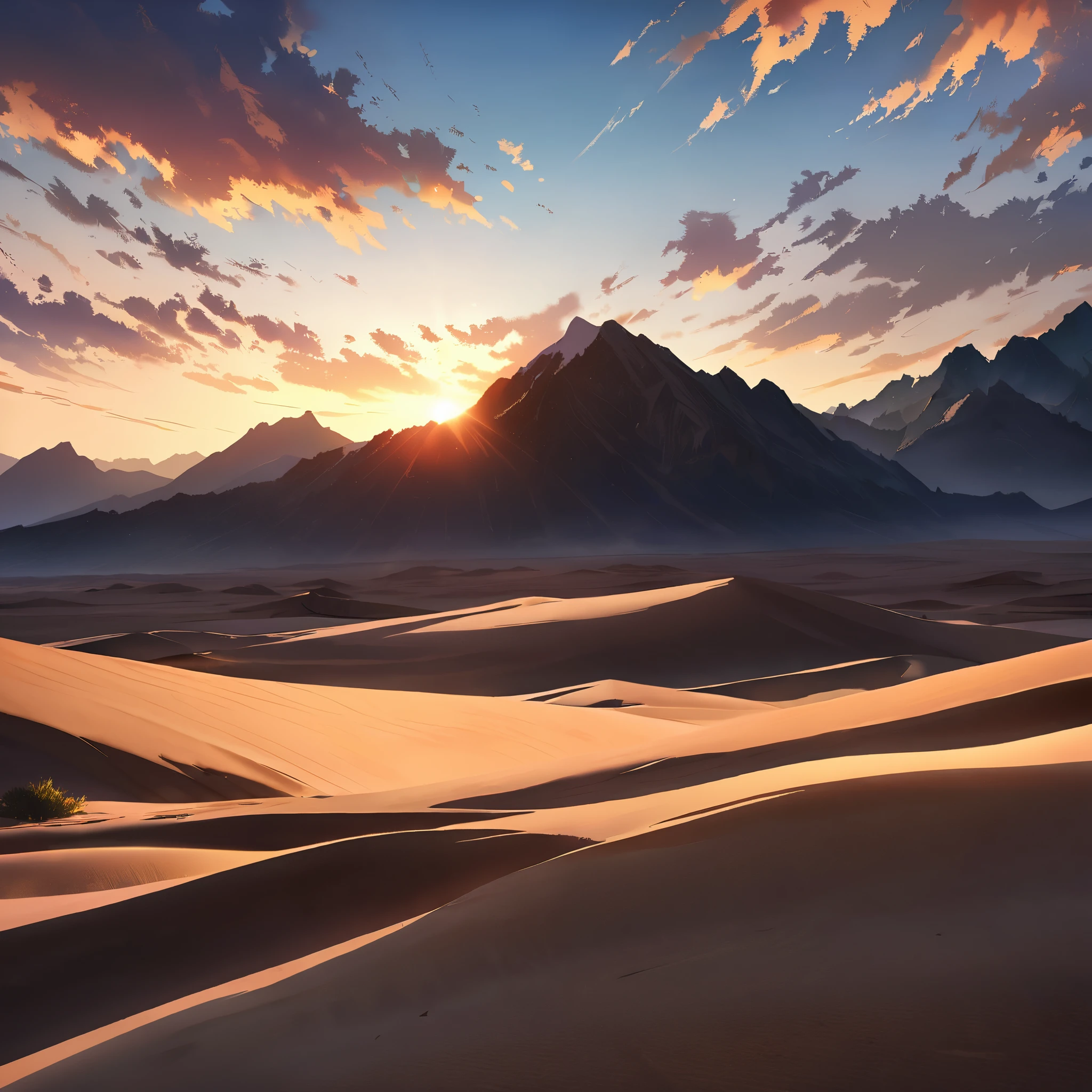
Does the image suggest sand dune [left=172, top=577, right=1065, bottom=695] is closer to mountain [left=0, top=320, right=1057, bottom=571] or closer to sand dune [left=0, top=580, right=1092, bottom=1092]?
sand dune [left=0, top=580, right=1092, bottom=1092]

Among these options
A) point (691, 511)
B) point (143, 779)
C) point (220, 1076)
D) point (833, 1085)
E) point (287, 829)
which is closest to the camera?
point (833, 1085)

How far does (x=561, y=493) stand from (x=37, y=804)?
13638 cm

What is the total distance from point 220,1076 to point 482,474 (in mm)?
143890

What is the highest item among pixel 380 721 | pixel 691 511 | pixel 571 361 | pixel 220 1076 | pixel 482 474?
pixel 571 361

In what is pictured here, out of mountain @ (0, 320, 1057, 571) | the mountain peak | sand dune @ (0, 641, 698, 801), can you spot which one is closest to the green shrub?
sand dune @ (0, 641, 698, 801)

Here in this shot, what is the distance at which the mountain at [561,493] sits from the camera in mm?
133500

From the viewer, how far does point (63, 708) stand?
286 inches

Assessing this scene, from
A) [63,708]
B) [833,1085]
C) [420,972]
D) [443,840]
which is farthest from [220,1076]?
[63,708]

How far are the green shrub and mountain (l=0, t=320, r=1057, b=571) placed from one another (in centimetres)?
11887

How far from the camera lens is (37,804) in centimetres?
546

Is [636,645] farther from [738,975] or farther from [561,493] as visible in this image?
[561,493]

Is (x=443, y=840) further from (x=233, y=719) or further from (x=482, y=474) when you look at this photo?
(x=482, y=474)

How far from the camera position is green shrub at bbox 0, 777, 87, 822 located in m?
5.37

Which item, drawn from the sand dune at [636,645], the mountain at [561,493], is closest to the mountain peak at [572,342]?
the mountain at [561,493]
